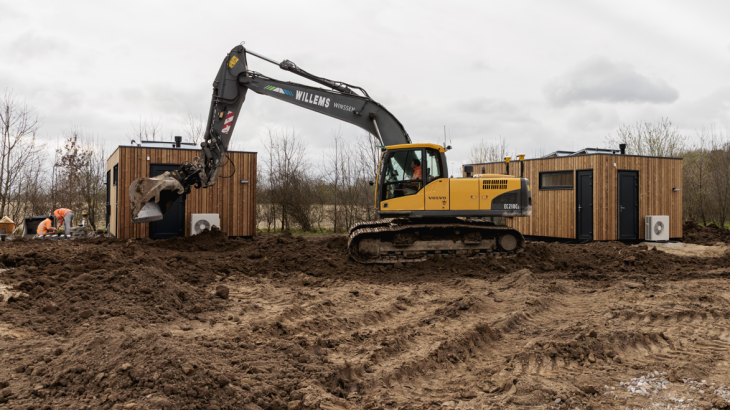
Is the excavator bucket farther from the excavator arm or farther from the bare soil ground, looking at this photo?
the bare soil ground

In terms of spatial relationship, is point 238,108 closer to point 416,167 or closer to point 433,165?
point 416,167

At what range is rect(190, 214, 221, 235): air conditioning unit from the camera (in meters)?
13.2

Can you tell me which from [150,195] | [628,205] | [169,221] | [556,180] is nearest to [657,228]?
[628,205]

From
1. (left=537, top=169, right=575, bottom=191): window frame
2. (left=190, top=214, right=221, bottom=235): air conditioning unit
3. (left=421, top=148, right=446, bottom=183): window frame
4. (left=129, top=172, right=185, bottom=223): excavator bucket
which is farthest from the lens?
(left=537, top=169, right=575, bottom=191): window frame

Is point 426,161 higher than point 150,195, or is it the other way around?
point 426,161

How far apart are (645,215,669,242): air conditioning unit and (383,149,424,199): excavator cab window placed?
9390 millimetres

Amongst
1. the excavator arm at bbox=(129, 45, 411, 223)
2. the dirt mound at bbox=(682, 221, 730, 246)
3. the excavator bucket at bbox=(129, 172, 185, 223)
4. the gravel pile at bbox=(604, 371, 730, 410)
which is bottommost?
the gravel pile at bbox=(604, 371, 730, 410)

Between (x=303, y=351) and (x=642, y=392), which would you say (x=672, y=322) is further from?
(x=303, y=351)

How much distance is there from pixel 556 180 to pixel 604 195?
154 centimetres

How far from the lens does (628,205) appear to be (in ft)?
47.9

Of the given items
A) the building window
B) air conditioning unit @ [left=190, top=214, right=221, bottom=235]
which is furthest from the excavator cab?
the building window

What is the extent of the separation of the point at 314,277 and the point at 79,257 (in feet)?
13.3

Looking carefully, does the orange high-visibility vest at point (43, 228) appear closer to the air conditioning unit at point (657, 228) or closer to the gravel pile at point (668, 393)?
the gravel pile at point (668, 393)

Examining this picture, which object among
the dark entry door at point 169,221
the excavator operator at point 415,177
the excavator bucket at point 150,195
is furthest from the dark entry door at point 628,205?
the dark entry door at point 169,221
